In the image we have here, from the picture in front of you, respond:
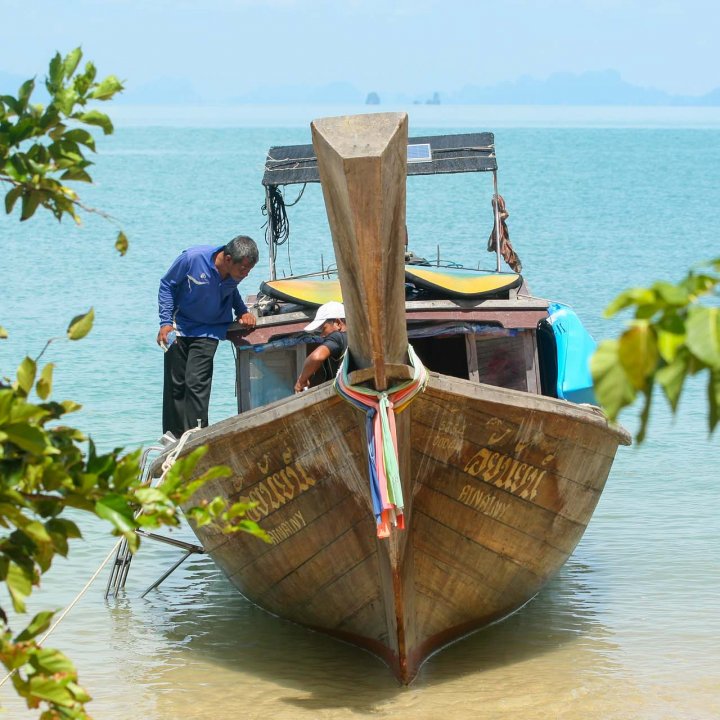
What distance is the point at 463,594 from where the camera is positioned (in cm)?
699

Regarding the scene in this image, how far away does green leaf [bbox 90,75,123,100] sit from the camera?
315cm

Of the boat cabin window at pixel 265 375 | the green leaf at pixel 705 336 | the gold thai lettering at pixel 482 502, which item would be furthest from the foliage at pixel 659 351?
the boat cabin window at pixel 265 375

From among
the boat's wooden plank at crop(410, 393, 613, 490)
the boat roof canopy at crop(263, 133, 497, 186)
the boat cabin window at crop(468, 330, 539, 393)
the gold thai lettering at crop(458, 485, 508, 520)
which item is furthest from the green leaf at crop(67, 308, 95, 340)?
the boat roof canopy at crop(263, 133, 497, 186)

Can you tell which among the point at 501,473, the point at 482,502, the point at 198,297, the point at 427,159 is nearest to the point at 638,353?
the point at 501,473

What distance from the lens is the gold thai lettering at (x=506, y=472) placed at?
639 cm

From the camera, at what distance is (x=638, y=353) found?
2.01 metres

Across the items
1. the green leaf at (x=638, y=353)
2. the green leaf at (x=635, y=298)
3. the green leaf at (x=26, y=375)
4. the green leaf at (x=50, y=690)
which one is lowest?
the green leaf at (x=50, y=690)

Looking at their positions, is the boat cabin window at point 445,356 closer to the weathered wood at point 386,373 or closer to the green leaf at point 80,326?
the weathered wood at point 386,373

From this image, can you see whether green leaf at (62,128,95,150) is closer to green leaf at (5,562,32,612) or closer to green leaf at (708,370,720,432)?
green leaf at (5,562,32,612)

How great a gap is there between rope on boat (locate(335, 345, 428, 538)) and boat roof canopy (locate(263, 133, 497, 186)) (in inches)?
137

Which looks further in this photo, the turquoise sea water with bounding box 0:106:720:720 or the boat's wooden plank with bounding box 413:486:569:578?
the turquoise sea water with bounding box 0:106:720:720

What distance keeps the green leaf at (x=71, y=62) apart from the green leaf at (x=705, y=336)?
1714 mm

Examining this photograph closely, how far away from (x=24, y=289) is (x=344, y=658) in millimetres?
19967

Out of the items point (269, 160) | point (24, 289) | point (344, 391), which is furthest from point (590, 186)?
point (344, 391)
